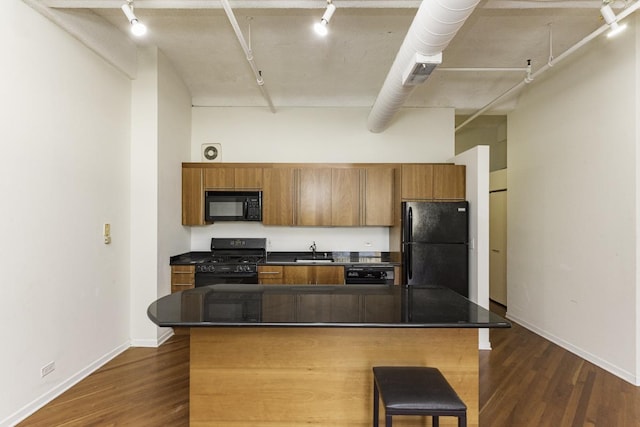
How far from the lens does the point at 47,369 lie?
250 centimetres

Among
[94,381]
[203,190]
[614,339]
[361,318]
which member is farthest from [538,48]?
[94,381]

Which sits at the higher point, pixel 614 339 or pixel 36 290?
pixel 36 290

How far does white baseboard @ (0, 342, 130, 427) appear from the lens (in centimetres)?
Answer: 223

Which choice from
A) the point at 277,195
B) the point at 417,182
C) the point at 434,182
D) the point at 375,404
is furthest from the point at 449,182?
the point at 375,404

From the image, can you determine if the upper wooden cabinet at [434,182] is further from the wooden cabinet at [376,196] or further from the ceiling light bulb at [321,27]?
the ceiling light bulb at [321,27]

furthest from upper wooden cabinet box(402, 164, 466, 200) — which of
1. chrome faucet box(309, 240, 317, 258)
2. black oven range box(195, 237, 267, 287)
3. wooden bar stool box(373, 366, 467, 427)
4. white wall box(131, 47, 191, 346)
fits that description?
white wall box(131, 47, 191, 346)

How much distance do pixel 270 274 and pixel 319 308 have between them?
214cm

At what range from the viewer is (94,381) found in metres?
2.83

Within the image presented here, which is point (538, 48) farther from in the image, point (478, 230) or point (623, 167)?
point (478, 230)

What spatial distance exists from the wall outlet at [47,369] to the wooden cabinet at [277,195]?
8.23 feet

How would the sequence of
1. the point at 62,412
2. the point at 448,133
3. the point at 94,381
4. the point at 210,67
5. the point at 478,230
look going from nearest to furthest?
the point at 62,412, the point at 94,381, the point at 478,230, the point at 210,67, the point at 448,133

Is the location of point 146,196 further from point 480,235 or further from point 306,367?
point 480,235

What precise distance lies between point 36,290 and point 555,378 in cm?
446

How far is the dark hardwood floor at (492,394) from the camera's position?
233cm
